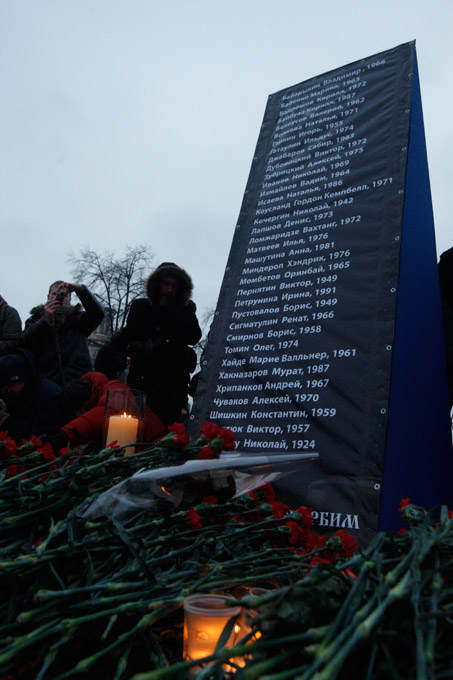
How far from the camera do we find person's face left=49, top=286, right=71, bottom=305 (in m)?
4.05

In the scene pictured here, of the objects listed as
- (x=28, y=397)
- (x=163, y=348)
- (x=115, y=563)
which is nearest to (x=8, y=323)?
(x=28, y=397)

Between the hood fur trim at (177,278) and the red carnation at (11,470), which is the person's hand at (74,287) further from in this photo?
the red carnation at (11,470)

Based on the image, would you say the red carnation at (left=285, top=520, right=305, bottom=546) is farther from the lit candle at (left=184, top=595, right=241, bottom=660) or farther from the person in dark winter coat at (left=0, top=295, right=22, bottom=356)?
the person in dark winter coat at (left=0, top=295, right=22, bottom=356)

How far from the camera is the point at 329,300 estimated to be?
8.43ft

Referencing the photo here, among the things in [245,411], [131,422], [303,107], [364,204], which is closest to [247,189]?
[303,107]

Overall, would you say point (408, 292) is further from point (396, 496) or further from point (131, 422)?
point (131, 422)

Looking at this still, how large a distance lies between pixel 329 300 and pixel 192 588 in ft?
6.28

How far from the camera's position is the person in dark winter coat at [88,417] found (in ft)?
8.75

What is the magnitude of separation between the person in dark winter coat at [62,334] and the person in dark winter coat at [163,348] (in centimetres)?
56

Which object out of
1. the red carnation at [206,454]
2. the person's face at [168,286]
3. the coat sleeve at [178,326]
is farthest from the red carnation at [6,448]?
the person's face at [168,286]

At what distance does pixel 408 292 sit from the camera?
242 cm

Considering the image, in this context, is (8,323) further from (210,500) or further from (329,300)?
(210,500)

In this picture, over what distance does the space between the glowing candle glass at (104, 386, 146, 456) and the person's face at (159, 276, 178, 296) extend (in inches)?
71.0

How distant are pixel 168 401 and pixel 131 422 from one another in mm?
1487
